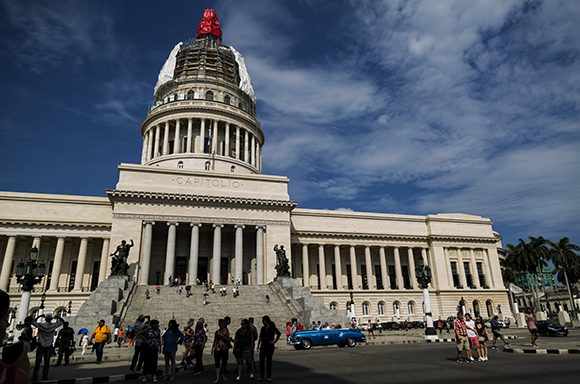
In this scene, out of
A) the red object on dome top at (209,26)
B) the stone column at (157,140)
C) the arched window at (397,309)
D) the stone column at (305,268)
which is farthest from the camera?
the red object on dome top at (209,26)

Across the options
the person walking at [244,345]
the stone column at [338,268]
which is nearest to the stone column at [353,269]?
the stone column at [338,268]

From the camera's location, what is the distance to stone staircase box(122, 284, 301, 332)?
1158 inches

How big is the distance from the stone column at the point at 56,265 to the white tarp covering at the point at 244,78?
39.9 m

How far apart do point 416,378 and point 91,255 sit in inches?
1755

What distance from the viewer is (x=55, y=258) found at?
4278 cm

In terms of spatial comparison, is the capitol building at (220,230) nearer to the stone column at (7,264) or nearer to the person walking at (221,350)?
the stone column at (7,264)

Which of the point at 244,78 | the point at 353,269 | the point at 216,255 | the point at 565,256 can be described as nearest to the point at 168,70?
the point at 244,78

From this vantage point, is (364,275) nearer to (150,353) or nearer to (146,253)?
(146,253)

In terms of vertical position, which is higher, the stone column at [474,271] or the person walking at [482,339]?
the stone column at [474,271]

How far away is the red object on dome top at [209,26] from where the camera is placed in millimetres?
76312

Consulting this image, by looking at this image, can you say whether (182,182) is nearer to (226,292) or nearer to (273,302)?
(226,292)

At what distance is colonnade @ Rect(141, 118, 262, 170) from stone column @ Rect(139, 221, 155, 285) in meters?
21.3

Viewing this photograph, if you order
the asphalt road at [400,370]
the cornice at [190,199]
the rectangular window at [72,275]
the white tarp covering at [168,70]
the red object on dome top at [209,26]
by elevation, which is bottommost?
the asphalt road at [400,370]

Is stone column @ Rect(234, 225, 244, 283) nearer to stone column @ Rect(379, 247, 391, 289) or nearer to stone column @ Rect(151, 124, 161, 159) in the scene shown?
stone column @ Rect(379, 247, 391, 289)
